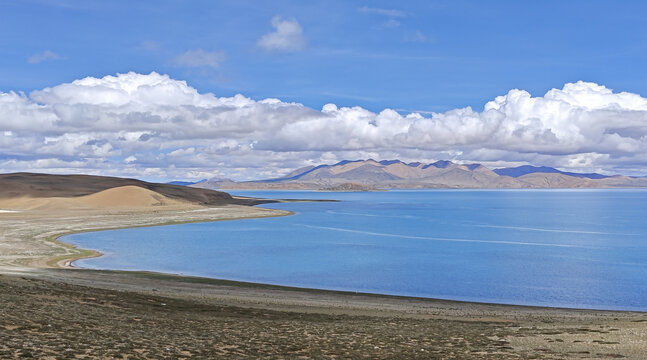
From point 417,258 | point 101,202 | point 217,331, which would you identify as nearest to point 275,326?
point 217,331

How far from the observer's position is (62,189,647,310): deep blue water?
4912cm

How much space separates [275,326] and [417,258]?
4858 centimetres

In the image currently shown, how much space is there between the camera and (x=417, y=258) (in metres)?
71.4

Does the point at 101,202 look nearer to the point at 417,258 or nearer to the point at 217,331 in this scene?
the point at 417,258

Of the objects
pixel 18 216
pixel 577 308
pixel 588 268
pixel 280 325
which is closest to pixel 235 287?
pixel 280 325

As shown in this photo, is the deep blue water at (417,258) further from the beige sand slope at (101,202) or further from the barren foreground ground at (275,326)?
the beige sand slope at (101,202)

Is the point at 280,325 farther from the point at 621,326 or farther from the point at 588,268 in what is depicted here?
the point at 588,268

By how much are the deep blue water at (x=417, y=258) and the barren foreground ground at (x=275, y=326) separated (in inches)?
407

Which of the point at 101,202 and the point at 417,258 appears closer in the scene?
the point at 417,258

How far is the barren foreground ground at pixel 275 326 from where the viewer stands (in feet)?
63.0

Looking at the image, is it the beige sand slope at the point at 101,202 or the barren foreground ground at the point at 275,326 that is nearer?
the barren foreground ground at the point at 275,326

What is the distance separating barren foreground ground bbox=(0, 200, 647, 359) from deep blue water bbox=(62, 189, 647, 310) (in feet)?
33.9

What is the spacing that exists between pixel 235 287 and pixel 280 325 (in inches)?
755

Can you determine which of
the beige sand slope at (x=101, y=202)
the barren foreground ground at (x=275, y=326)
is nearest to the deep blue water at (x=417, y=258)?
the barren foreground ground at (x=275, y=326)
